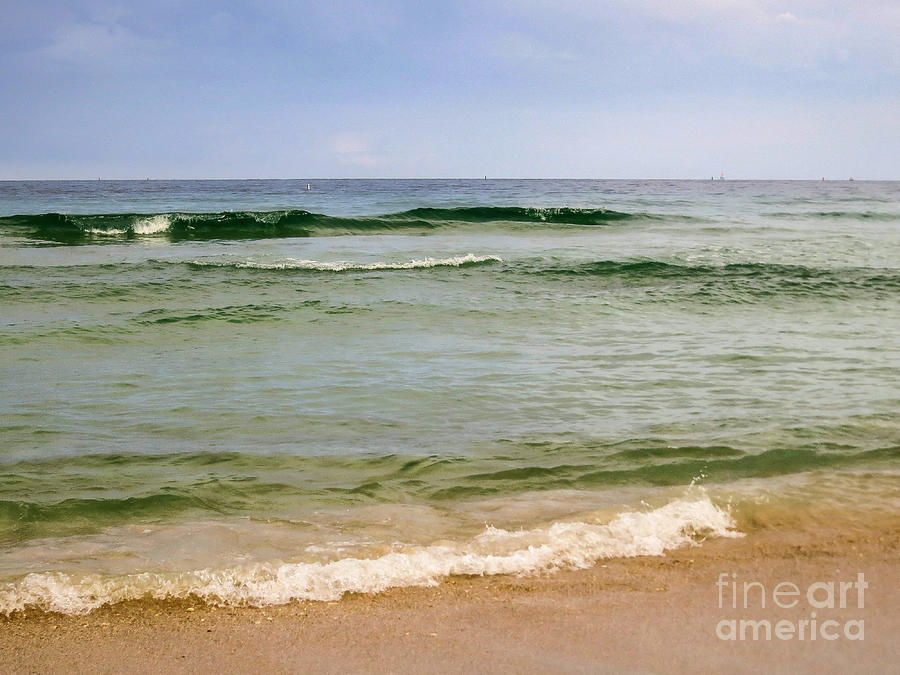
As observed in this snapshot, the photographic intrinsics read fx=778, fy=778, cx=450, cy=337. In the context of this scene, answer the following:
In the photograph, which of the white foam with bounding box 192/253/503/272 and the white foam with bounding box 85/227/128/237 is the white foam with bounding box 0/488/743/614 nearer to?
the white foam with bounding box 192/253/503/272

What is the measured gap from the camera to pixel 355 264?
18094 mm

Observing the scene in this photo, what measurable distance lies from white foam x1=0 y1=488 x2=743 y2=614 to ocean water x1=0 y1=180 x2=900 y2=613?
0.01 meters

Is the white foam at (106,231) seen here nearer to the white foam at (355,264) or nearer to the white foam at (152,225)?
the white foam at (152,225)

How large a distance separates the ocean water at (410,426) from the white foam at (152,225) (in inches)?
563

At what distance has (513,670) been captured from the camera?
2.87 metres

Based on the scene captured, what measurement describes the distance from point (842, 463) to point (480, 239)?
2038 cm

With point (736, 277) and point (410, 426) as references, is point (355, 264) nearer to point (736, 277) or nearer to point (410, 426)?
point (736, 277)

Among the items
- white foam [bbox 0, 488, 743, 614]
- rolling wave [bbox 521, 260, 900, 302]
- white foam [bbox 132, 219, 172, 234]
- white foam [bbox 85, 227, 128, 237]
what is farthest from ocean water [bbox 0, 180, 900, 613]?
white foam [bbox 132, 219, 172, 234]

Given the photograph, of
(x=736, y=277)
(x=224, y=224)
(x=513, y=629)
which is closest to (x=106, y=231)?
(x=224, y=224)

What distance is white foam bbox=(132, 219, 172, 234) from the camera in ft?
94.4

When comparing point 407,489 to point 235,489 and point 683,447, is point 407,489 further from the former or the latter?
point 683,447

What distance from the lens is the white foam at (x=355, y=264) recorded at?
17.3 m

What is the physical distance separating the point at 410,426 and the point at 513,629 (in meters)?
3.06

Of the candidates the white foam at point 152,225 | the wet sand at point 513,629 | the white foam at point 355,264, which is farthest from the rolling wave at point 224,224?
the wet sand at point 513,629
